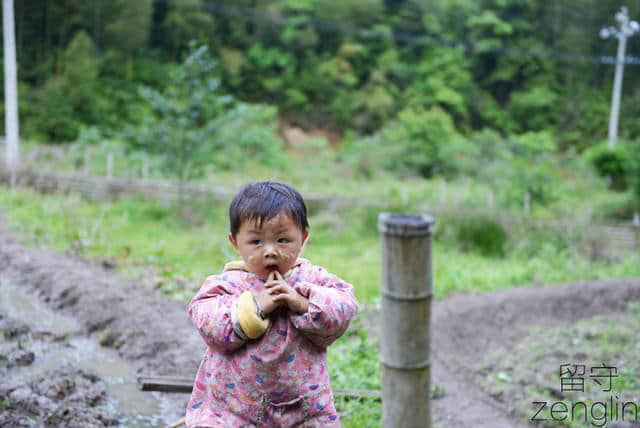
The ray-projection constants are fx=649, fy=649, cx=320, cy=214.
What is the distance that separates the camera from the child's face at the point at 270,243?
1.75 meters

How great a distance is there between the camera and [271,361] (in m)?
1.76

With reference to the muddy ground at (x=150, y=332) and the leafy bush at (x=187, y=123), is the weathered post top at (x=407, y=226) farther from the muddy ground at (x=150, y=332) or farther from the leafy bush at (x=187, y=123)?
the leafy bush at (x=187, y=123)

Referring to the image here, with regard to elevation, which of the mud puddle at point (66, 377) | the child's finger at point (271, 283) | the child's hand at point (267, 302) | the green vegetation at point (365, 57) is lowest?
the mud puddle at point (66, 377)

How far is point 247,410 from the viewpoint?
70.0 inches

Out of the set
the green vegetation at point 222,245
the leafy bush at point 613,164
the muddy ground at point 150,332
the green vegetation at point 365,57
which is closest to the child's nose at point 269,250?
the muddy ground at point 150,332

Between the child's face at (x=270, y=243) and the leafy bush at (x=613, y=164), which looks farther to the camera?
the leafy bush at (x=613, y=164)

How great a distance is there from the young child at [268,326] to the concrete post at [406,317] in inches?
52.3

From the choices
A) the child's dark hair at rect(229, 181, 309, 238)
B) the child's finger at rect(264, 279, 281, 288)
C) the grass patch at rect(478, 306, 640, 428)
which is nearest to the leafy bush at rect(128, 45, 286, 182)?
the grass patch at rect(478, 306, 640, 428)

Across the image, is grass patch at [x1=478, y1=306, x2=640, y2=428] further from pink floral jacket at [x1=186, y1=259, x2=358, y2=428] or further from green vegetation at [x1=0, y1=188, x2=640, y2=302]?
pink floral jacket at [x1=186, y1=259, x2=358, y2=428]

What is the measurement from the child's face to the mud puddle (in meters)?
1.81

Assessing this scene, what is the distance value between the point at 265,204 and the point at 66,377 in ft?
7.91

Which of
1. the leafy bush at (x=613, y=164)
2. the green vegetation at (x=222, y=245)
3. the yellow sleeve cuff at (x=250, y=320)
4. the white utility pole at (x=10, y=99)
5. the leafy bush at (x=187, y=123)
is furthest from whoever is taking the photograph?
the leafy bush at (x=613, y=164)

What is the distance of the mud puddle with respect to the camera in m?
3.19

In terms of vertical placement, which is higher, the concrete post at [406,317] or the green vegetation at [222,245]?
the concrete post at [406,317]
